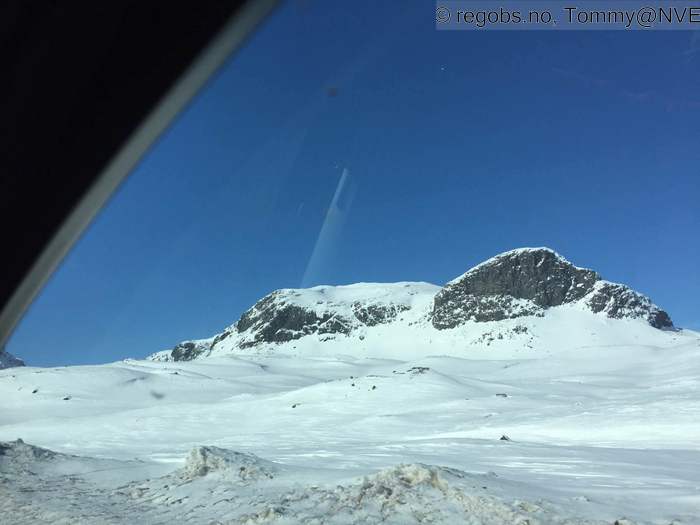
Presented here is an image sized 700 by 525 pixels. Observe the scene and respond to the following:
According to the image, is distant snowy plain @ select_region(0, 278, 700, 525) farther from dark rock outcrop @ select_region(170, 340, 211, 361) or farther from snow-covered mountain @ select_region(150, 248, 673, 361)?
dark rock outcrop @ select_region(170, 340, 211, 361)

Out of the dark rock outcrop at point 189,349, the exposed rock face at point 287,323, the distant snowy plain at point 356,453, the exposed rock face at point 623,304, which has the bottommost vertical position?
the distant snowy plain at point 356,453

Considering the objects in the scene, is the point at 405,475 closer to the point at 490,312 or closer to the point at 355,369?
the point at 355,369

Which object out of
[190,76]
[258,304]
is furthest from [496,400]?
[258,304]

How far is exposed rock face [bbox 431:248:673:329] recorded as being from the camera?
116 meters

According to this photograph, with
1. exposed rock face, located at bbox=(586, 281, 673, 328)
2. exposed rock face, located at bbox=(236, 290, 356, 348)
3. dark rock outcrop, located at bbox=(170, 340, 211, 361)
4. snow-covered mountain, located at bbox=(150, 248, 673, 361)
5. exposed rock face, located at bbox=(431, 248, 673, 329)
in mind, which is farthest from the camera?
dark rock outcrop, located at bbox=(170, 340, 211, 361)

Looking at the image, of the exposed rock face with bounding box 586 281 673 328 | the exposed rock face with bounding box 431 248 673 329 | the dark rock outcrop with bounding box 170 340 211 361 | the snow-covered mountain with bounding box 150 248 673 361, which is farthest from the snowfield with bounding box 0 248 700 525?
the dark rock outcrop with bounding box 170 340 211 361

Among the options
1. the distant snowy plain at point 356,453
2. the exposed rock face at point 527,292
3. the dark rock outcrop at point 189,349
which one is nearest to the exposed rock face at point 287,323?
the dark rock outcrop at point 189,349

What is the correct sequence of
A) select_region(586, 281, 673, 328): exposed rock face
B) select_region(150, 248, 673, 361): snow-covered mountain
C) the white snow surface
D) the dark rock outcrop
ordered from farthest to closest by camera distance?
the dark rock outcrop → select_region(586, 281, 673, 328): exposed rock face → select_region(150, 248, 673, 361): snow-covered mountain → the white snow surface

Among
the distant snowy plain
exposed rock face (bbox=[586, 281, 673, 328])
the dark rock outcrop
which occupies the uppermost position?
exposed rock face (bbox=[586, 281, 673, 328])

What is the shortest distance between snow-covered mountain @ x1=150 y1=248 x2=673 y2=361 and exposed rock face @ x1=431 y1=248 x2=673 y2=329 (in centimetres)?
20

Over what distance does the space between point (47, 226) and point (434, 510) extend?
4.02 m

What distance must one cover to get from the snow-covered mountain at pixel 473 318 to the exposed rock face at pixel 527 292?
0.66 feet

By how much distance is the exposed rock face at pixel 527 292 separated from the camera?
116 m

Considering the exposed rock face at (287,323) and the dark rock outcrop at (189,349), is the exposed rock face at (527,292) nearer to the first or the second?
the exposed rock face at (287,323)
